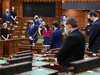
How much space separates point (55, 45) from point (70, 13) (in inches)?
372

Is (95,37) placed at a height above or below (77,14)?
below

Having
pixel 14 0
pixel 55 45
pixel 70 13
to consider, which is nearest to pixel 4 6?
pixel 14 0

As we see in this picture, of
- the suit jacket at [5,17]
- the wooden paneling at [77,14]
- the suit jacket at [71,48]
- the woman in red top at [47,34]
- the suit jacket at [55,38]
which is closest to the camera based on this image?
the suit jacket at [71,48]

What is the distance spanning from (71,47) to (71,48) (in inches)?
0.5

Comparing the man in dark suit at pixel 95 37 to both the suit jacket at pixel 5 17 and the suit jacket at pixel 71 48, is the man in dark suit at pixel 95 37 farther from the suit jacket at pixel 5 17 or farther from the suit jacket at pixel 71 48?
the suit jacket at pixel 5 17

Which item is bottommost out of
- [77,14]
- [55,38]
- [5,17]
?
[55,38]

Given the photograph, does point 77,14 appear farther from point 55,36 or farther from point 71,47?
point 71,47

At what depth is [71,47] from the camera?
6.05 ft

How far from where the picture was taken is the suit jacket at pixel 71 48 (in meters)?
1.84

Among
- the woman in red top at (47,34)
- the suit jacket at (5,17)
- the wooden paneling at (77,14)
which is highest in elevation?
the wooden paneling at (77,14)

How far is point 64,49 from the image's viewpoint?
1857 millimetres

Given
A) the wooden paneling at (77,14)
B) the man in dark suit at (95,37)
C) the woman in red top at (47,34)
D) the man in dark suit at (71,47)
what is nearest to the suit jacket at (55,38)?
the man in dark suit at (95,37)

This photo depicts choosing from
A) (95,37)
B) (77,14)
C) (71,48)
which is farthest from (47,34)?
(77,14)

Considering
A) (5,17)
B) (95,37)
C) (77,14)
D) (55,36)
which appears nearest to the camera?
(95,37)
